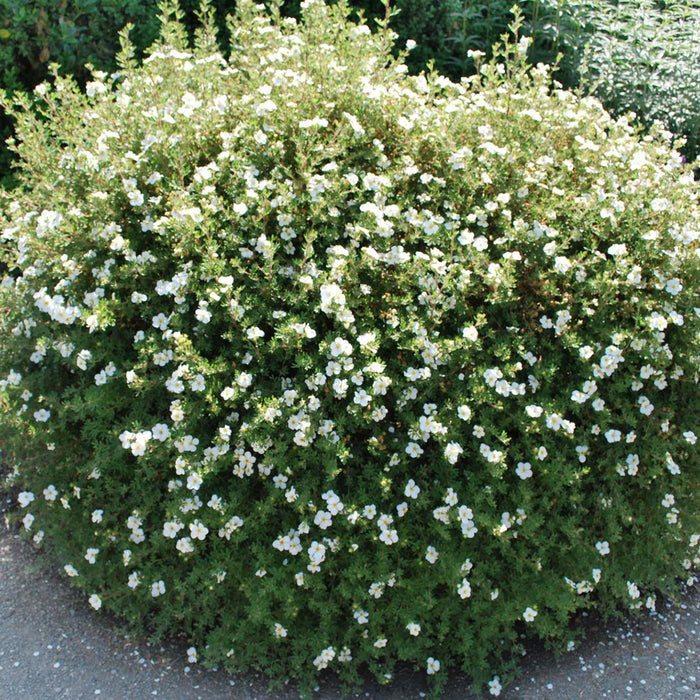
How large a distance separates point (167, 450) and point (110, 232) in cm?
79

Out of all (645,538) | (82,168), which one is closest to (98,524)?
(82,168)

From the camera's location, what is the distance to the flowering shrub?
8.59 feet

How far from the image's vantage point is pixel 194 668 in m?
2.80

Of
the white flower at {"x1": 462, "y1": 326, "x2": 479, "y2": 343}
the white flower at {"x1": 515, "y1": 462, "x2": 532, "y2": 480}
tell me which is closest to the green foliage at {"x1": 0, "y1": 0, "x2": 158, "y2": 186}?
the white flower at {"x1": 462, "y1": 326, "x2": 479, "y2": 343}

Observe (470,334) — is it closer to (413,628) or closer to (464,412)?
(464,412)

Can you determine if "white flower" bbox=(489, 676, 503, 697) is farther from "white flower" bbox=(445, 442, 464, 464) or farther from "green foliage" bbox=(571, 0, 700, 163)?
"green foliage" bbox=(571, 0, 700, 163)

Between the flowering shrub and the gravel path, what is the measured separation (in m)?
0.10

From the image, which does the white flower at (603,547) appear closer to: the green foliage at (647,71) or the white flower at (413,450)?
the white flower at (413,450)

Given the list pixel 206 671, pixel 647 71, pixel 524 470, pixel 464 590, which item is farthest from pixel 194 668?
pixel 647 71

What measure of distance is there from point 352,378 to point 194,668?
3.90 ft

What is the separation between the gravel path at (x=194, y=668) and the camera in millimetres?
2715

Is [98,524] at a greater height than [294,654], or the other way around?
[98,524]

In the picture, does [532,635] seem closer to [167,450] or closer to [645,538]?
[645,538]

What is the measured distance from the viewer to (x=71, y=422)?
2945mm
